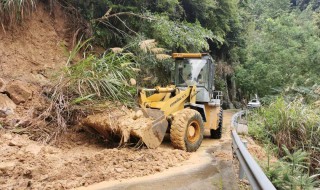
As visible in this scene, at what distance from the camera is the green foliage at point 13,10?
884cm

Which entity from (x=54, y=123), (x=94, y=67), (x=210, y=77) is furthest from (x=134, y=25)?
(x=54, y=123)

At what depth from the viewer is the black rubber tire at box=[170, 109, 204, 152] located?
763cm

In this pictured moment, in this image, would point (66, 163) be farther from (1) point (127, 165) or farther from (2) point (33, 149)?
(1) point (127, 165)

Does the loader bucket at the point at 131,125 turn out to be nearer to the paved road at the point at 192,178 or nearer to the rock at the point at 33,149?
the paved road at the point at 192,178

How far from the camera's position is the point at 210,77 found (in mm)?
10195

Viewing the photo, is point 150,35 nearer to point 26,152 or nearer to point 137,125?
point 137,125

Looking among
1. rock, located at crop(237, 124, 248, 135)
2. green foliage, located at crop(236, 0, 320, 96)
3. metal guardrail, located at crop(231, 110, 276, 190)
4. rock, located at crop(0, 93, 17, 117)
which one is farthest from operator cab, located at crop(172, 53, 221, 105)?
green foliage, located at crop(236, 0, 320, 96)

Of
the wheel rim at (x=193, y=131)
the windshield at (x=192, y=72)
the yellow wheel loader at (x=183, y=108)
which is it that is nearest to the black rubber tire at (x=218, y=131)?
the yellow wheel loader at (x=183, y=108)

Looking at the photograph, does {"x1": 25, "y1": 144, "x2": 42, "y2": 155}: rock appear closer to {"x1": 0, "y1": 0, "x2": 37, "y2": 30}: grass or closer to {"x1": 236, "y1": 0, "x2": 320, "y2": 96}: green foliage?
{"x1": 0, "y1": 0, "x2": 37, "y2": 30}: grass

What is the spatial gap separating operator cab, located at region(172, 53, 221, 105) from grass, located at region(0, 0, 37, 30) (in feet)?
15.2

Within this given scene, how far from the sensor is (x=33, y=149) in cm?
612

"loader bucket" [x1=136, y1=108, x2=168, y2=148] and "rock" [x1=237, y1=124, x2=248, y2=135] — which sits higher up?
"loader bucket" [x1=136, y1=108, x2=168, y2=148]

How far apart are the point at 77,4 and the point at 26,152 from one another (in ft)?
21.9

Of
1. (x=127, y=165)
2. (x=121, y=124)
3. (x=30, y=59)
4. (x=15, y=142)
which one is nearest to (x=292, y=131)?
(x=121, y=124)
